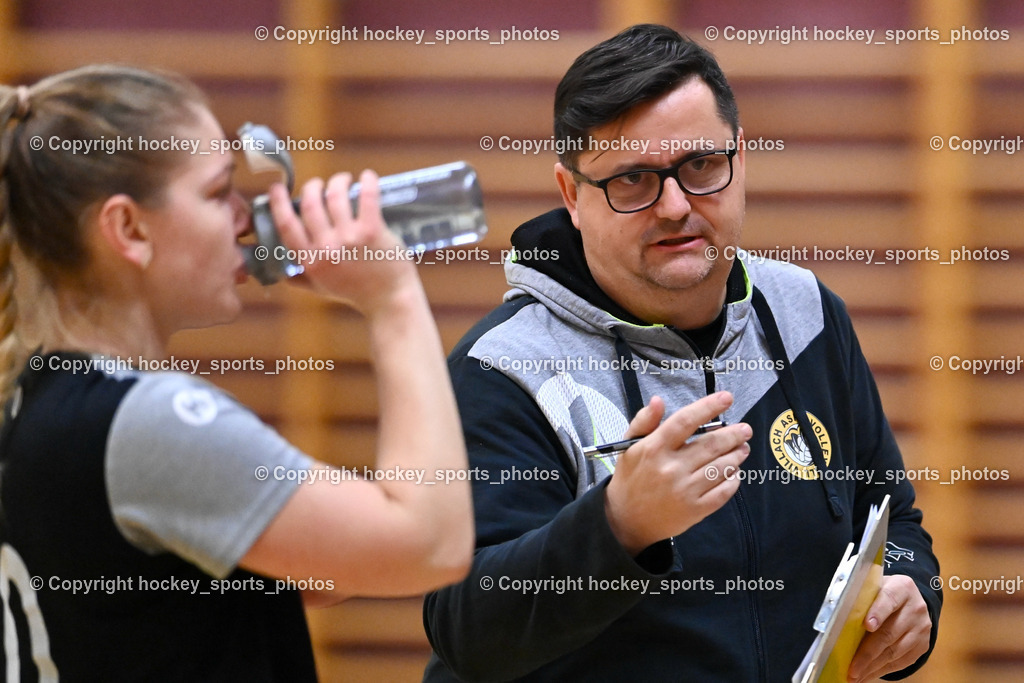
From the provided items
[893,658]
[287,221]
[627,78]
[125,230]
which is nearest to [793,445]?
[893,658]

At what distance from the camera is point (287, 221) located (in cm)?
89

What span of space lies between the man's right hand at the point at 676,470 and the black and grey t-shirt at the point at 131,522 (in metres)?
0.42

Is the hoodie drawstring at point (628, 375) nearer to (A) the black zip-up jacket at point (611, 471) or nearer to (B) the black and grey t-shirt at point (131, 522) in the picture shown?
(A) the black zip-up jacket at point (611, 471)

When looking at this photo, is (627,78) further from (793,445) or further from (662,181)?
(793,445)

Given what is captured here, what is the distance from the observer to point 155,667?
85 cm

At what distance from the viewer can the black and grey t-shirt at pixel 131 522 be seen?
0.81 metres

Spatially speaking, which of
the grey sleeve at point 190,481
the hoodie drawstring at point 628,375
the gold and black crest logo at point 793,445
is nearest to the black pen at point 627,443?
the hoodie drawstring at point 628,375

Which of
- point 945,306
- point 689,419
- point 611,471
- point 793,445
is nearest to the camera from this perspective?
point 689,419

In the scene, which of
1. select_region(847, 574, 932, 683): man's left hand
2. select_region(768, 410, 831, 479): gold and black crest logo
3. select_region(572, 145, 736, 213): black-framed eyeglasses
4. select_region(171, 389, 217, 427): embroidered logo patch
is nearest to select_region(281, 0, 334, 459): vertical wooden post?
select_region(572, 145, 736, 213): black-framed eyeglasses

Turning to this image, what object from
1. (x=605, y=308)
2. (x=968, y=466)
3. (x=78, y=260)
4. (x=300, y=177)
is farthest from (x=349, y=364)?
(x=78, y=260)

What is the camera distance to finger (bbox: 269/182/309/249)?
89cm

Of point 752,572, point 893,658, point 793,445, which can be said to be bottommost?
point 893,658

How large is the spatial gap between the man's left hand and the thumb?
461 mm

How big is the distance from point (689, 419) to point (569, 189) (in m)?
0.57
